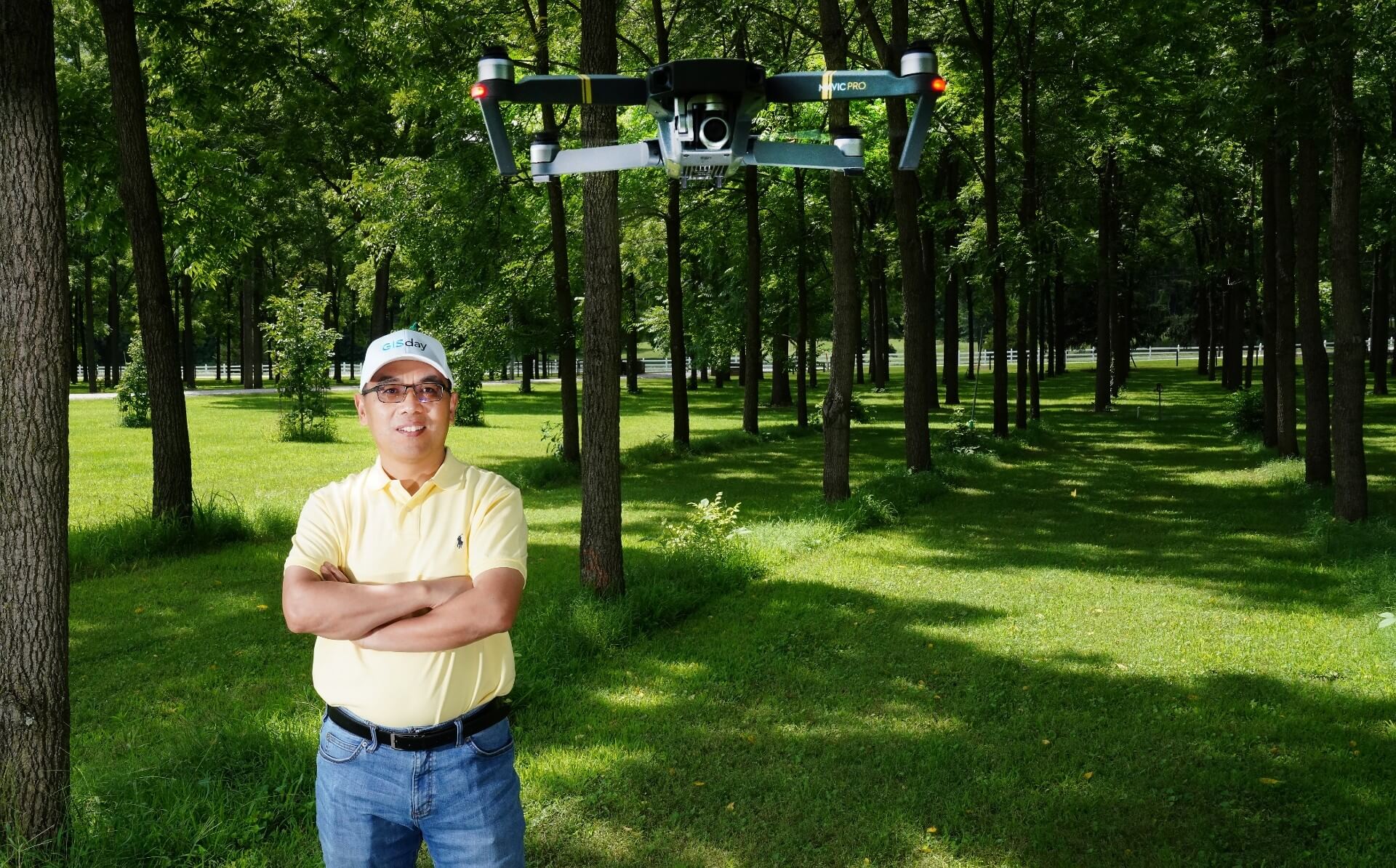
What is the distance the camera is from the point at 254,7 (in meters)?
14.2

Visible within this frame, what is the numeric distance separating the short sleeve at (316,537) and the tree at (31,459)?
2.33 metres

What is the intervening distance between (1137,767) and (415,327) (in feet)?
16.1

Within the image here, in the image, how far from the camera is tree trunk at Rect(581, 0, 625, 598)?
9.51 m

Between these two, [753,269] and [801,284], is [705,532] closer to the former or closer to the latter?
Result: [753,269]

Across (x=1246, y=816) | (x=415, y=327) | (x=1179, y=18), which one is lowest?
(x=1246, y=816)

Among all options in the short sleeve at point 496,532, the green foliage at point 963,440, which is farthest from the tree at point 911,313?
the short sleeve at point 496,532

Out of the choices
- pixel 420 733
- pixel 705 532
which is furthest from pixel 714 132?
pixel 705 532

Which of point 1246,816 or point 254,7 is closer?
point 1246,816

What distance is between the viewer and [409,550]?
3020 mm

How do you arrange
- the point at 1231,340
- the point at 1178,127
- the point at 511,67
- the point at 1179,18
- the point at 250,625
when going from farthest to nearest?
the point at 1231,340
the point at 1178,127
the point at 1179,18
the point at 250,625
the point at 511,67

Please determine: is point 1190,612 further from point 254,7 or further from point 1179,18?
point 254,7

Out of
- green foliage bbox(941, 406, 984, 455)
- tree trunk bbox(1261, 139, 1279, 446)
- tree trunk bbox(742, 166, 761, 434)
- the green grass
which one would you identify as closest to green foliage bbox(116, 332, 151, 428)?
the green grass

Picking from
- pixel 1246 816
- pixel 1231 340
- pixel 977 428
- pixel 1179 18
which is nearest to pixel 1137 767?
pixel 1246 816

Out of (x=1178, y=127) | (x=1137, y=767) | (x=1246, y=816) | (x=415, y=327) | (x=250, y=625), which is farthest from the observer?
(x=1178, y=127)
